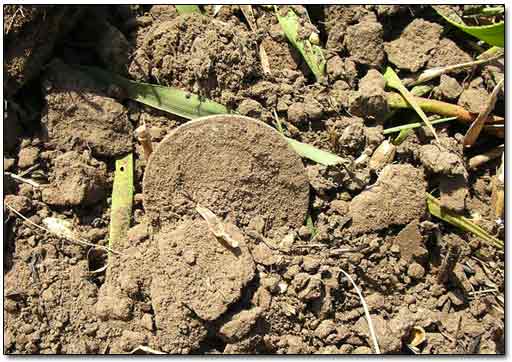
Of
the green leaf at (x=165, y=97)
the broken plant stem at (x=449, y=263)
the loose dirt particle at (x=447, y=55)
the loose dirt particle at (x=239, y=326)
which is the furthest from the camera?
the loose dirt particle at (x=447, y=55)

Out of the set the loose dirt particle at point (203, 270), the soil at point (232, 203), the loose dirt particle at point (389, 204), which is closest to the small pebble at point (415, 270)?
the soil at point (232, 203)

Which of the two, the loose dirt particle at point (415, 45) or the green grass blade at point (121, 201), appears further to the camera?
the loose dirt particle at point (415, 45)

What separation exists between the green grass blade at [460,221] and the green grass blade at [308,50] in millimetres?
563

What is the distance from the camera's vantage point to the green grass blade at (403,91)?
209cm

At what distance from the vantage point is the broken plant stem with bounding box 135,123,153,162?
2003mm

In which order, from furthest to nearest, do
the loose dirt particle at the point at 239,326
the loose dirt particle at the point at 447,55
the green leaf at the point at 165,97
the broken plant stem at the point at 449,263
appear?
the loose dirt particle at the point at 447,55 → the green leaf at the point at 165,97 → the broken plant stem at the point at 449,263 → the loose dirt particle at the point at 239,326

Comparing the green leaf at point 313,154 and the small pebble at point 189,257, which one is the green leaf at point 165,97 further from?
the small pebble at point 189,257

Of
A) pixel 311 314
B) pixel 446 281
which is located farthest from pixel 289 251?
pixel 446 281

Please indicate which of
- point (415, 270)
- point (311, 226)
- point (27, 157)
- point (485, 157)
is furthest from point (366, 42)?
point (27, 157)

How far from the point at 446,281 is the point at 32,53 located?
152 cm

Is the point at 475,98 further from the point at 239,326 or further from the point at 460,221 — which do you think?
the point at 239,326

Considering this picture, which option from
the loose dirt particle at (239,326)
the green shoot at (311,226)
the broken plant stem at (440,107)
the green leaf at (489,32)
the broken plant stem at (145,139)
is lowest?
the loose dirt particle at (239,326)

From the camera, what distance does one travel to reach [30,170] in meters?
2.04

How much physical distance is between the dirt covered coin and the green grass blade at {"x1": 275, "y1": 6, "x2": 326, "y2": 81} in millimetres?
315
